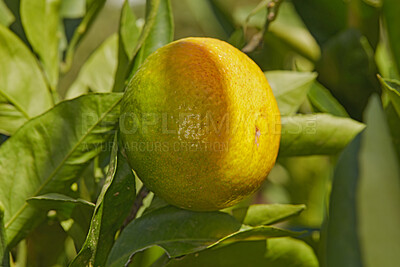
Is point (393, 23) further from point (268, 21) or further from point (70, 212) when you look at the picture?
point (70, 212)

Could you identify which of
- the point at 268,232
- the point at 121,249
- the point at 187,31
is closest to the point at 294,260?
the point at 268,232

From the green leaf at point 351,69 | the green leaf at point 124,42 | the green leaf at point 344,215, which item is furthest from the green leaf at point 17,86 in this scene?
the green leaf at point 351,69

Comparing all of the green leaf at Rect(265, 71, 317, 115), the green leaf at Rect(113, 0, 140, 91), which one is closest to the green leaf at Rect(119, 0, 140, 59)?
the green leaf at Rect(113, 0, 140, 91)

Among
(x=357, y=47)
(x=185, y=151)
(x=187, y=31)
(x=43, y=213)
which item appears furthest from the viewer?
(x=187, y=31)

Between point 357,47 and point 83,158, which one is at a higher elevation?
point 83,158

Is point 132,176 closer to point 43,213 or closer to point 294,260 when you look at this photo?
point 43,213

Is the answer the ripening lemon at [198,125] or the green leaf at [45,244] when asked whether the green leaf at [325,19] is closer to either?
the ripening lemon at [198,125]
